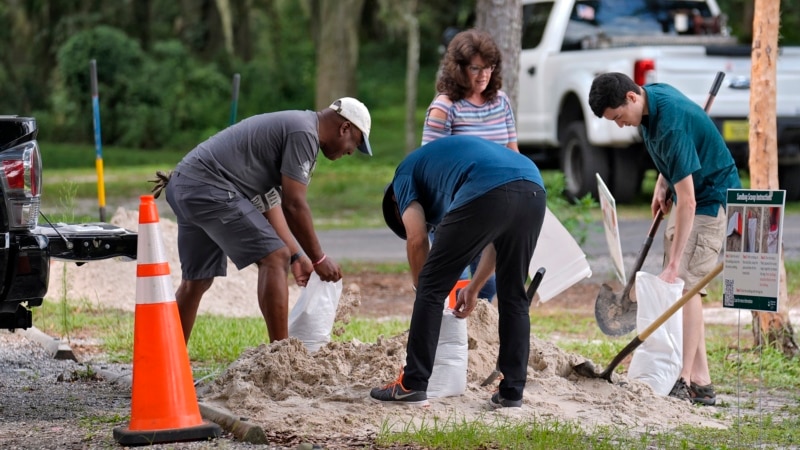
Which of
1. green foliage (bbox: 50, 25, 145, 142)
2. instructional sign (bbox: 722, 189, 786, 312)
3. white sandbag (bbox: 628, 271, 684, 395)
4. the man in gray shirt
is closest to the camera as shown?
instructional sign (bbox: 722, 189, 786, 312)

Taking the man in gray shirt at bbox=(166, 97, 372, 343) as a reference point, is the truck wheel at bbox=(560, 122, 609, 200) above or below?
below

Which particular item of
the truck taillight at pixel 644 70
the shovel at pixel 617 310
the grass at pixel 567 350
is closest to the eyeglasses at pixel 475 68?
the shovel at pixel 617 310

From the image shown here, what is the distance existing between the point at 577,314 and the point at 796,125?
20.3 ft

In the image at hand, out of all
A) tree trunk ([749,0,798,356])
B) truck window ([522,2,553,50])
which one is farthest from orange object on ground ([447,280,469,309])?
truck window ([522,2,553,50])

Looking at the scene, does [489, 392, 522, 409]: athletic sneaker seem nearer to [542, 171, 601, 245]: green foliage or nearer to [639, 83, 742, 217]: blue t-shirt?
[639, 83, 742, 217]: blue t-shirt

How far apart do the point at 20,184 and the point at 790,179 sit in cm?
1303

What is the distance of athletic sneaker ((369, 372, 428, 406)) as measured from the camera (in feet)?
19.2

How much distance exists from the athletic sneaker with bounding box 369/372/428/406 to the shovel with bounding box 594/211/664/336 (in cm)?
195

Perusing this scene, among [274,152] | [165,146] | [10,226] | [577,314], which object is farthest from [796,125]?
[165,146]

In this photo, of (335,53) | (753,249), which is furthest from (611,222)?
(335,53)

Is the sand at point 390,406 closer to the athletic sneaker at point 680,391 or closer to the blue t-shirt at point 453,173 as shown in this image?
the athletic sneaker at point 680,391

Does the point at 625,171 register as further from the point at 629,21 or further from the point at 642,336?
the point at 642,336

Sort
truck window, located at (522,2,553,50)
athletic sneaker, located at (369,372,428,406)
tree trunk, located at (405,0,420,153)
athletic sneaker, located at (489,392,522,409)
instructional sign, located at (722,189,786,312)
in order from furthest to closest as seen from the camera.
A: tree trunk, located at (405,0,420,153)
truck window, located at (522,2,553,50)
athletic sneaker, located at (489,392,522,409)
athletic sneaker, located at (369,372,428,406)
instructional sign, located at (722,189,786,312)

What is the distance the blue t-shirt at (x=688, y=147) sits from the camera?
255 inches
